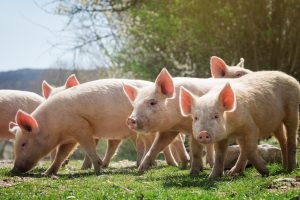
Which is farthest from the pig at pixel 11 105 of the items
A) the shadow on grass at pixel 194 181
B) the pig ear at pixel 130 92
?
the shadow on grass at pixel 194 181

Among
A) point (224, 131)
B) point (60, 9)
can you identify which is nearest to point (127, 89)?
point (224, 131)

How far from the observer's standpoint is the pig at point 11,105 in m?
13.8

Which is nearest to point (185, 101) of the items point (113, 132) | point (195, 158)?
point (195, 158)

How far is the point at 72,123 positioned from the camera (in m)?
11.1

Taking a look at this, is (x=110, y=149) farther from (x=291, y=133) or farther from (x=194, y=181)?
(x=194, y=181)

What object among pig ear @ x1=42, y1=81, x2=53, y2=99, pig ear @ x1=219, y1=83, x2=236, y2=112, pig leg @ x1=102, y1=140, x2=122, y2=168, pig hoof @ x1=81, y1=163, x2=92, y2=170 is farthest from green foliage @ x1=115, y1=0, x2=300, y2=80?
pig ear @ x1=219, y1=83, x2=236, y2=112

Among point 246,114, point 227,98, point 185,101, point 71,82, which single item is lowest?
point 71,82

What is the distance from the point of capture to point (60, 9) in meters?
22.3

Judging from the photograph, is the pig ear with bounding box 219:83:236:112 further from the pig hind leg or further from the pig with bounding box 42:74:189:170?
the pig with bounding box 42:74:189:170

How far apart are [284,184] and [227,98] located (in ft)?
4.78

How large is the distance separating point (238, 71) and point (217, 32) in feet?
29.0

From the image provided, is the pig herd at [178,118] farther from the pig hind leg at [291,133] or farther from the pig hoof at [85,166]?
the pig hoof at [85,166]

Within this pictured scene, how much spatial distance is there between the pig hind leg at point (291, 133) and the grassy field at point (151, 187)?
7.0 inches

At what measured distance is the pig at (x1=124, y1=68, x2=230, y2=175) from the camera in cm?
999
